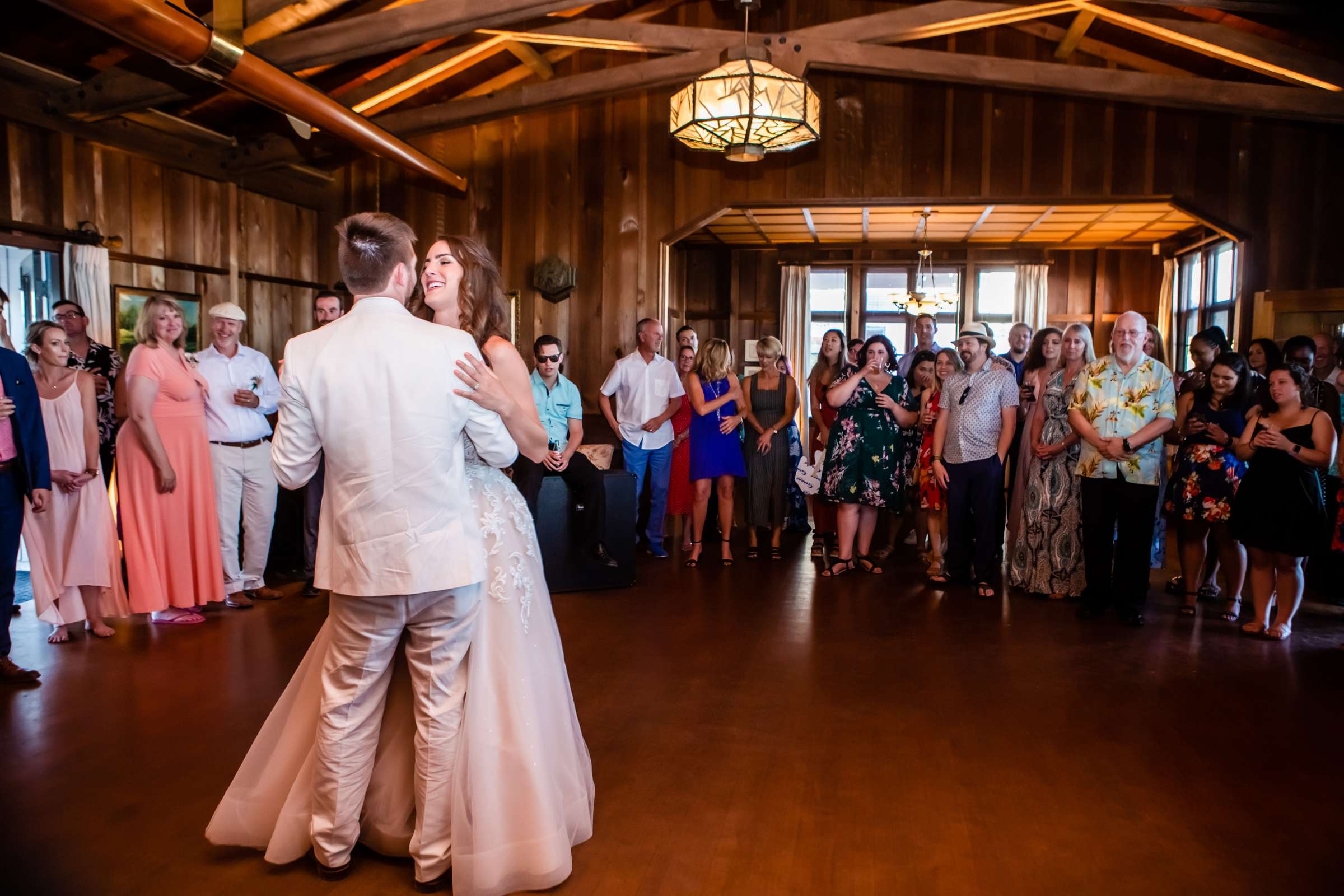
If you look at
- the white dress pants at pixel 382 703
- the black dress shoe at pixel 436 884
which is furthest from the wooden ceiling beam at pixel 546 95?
the black dress shoe at pixel 436 884

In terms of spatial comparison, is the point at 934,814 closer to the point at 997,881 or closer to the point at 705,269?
the point at 997,881

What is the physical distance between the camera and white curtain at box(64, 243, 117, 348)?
238 inches

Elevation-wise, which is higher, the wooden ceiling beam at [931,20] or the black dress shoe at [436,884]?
the wooden ceiling beam at [931,20]

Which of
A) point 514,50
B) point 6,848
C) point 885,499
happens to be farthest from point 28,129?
point 885,499

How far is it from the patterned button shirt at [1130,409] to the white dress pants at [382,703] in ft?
11.7

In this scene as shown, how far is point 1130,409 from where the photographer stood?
4590mm

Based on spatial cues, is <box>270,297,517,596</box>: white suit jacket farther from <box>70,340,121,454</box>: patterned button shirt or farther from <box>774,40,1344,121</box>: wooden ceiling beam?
<box>774,40,1344,121</box>: wooden ceiling beam

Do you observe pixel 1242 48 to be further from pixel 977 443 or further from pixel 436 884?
pixel 436 884

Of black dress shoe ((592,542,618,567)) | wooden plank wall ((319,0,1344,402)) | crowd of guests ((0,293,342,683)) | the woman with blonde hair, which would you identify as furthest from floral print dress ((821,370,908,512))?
crowd of guests ((0,293,342,683))

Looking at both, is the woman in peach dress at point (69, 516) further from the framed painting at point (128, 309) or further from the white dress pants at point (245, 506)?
the framed painting at point (128, 309)

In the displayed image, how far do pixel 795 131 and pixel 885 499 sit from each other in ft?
7.30

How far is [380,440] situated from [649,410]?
4.40 meters

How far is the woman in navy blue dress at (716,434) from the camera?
20.5ft

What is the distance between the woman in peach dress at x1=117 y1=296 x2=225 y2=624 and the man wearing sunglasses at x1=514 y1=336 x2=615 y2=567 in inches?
59.7
